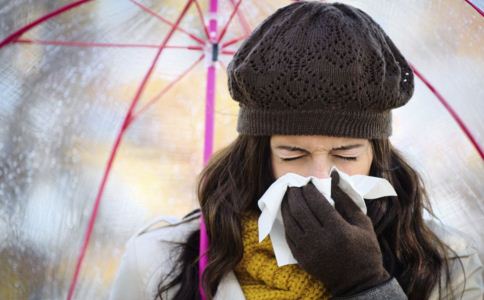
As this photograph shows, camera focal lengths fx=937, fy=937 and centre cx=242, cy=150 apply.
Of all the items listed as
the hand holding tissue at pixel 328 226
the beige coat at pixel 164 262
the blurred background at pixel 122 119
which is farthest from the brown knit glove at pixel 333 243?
the blurred background at pixel 122 119

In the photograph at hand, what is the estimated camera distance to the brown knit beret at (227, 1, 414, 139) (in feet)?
9.12

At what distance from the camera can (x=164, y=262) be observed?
314 cm

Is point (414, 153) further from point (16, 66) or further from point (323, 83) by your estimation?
point (16, 66)

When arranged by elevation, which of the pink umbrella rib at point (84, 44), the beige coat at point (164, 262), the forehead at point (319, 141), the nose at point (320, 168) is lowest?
the beige coat at point (164, 262)

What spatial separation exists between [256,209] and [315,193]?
0.37 meters

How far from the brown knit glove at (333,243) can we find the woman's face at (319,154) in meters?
0.10

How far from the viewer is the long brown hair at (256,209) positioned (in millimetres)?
2957

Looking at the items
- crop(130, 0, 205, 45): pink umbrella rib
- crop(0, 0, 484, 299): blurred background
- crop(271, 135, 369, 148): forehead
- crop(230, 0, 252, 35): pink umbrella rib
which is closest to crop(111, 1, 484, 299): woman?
crop(271, 135, 369, 148): forehead

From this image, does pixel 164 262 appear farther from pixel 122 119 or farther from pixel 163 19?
pixel 163 19

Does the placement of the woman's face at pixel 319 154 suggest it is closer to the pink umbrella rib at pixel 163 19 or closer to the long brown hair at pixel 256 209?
the long brown hair at pixel 256 209

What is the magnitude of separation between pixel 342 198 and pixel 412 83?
445 mm

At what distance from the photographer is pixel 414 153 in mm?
3262

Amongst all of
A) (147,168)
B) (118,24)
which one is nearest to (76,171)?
(147,168)

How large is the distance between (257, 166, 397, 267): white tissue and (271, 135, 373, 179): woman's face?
0.11 ft
